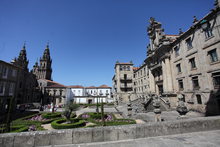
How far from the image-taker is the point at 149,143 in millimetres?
4480

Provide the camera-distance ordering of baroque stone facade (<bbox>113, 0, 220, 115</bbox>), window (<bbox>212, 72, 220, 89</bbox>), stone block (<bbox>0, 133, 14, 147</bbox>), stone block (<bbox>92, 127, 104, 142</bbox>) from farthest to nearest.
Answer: baroque stone facade (<bbox>113, 0, 220, 115</bbox>) → window (<bbox>212, 72, 220, 89</bbox>) → stone block (<bbox>92, 127, 104, 142</bbox>) → stone block (<bbox>0, 133, 14, 147</bbox>)

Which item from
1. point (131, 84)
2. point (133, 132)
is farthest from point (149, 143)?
point (131, 84)

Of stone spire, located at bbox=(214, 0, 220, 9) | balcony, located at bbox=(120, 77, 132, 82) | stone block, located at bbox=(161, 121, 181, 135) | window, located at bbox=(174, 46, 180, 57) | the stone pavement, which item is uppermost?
stone spire, located at bbox=(214, 0, 220, 9)

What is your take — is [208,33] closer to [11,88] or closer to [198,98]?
[198,98]

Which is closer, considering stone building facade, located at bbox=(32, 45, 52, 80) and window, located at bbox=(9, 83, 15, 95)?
window, located at bbox=(9, 83, 15, 95)

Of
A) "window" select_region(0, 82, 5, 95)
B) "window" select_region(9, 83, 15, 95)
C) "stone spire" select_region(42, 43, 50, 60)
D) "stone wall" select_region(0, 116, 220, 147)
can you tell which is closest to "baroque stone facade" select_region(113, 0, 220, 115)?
"stone wall" select_region(0, 116, 220, 147)

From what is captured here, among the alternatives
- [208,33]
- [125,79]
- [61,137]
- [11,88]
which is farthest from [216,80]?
[11,88]

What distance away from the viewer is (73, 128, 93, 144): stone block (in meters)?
4.55

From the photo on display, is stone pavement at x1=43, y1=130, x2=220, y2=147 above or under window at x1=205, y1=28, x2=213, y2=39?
under

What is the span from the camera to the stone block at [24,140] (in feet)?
13.8

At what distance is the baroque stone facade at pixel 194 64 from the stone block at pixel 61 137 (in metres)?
16.7

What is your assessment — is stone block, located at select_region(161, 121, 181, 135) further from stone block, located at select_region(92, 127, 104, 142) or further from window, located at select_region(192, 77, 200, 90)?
window, located at select_region(192, 77, 200, 90)


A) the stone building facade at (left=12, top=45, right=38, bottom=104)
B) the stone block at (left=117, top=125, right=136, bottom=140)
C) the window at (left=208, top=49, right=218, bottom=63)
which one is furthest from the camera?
the stone building facade at (left=12, top=45, right=38, bottom=104)

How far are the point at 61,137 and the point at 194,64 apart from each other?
19.8 metres
